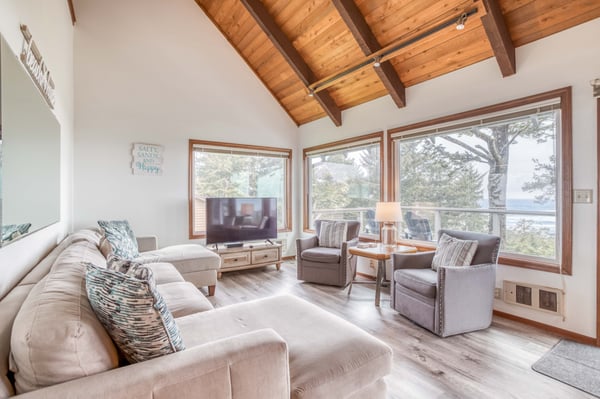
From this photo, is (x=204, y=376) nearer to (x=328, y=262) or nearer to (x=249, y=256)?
(x=328, y=262)

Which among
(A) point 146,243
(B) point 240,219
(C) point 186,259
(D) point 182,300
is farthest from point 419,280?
(A) point 146,243

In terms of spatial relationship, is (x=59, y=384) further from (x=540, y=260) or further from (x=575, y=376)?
(x=540, y=260)

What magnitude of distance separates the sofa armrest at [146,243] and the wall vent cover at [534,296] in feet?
13.5

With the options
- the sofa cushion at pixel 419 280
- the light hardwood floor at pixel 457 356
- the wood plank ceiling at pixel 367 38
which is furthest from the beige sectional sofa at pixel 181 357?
the wood plank ceiling at pixel 367 38

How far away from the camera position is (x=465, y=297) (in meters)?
2.51

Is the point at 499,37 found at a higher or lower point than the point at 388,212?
higher

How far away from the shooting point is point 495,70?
299 centimetres

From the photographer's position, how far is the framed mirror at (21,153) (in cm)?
115

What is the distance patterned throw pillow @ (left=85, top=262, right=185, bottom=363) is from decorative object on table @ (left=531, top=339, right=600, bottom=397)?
2442 millimetres

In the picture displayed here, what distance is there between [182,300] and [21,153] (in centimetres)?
124

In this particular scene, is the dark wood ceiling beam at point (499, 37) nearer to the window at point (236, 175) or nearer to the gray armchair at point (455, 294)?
the gray armchair at point (455, 294)

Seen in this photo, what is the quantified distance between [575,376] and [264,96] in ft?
17.0

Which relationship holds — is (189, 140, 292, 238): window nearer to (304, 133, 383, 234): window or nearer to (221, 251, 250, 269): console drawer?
(304, 133, 383, 234): window

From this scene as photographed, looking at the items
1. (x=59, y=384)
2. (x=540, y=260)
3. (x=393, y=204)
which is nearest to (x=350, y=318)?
(x=393, y=204)
